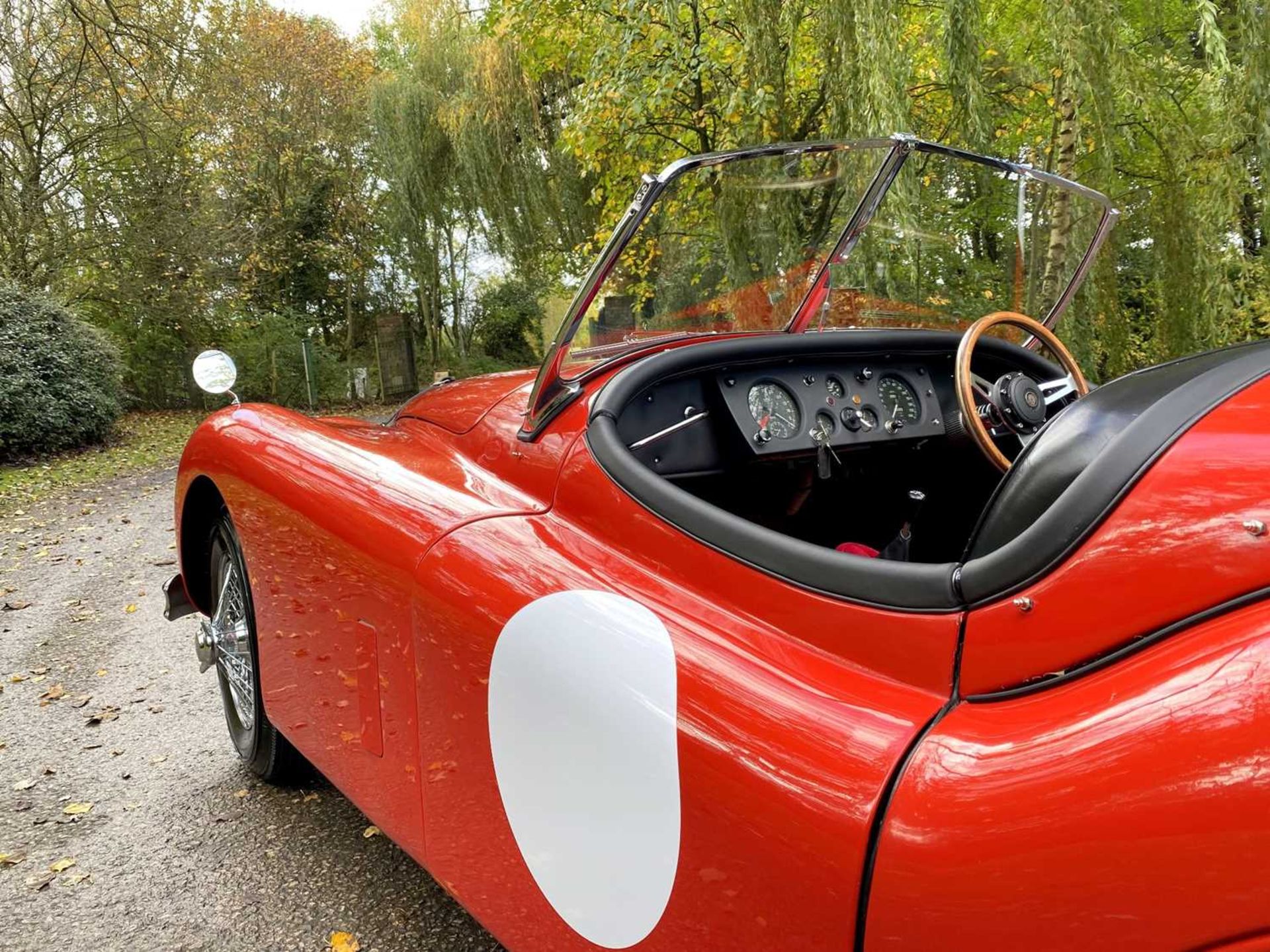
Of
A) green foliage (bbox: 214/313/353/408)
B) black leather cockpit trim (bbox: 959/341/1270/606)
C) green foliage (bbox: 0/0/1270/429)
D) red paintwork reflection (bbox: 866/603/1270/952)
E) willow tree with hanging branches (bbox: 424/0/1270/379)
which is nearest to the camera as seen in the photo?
red paintwork reflection (bbox: 866/603/1270/952)

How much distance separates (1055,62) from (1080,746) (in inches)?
171

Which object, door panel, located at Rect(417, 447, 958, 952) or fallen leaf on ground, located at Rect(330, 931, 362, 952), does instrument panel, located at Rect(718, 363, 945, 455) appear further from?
fallen leaf on ground, located at Rect(330, 931, 362, 952)

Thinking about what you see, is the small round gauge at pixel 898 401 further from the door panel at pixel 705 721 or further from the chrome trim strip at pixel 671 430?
the door panel at pixel 705 721

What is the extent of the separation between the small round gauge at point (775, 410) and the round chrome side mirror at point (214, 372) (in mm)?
1611

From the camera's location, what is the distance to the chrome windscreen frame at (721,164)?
1.75 meters

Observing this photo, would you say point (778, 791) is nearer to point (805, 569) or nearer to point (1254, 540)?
point (805, 569)

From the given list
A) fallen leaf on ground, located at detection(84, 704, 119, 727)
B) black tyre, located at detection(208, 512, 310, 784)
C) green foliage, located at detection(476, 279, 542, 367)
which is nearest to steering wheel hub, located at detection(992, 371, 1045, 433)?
black tyre, located at detection(208, 512, 310, 784)

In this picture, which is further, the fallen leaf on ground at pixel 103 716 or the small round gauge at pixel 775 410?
the fallen leaf on ground at pixel 103 716

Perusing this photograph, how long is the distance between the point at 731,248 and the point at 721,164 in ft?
2.20

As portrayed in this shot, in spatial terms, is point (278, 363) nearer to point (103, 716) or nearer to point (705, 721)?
point (103, 716)

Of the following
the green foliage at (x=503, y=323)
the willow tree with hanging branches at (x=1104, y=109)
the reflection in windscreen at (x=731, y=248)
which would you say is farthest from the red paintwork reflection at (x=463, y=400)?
the green foliage at (x=503, y=323)

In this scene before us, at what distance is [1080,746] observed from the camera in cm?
89

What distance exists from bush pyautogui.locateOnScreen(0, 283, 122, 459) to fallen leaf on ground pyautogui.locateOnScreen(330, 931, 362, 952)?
9938 millimetres

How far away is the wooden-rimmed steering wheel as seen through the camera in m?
1.74
